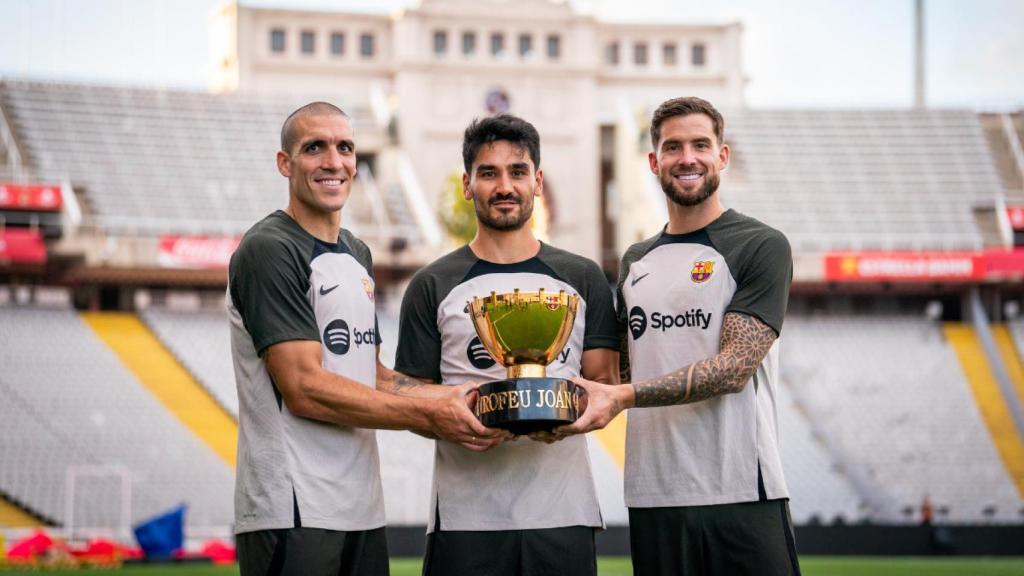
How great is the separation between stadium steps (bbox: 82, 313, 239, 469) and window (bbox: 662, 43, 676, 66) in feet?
70.6

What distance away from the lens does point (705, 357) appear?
5.57 metres

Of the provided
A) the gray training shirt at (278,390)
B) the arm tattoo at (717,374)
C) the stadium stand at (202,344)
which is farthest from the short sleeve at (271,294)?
the stadium stand at (202,344)

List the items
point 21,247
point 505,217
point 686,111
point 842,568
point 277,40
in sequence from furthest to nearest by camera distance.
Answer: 1. point 277,40
2. point 21,247
3. point 842,568
4. point 686,111
5. point 505,217

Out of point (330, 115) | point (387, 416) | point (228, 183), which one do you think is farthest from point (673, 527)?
point (228, 183)

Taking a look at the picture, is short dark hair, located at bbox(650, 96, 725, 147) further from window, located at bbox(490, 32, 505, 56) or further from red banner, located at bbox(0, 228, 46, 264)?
window, located at bbox(490, 32, 505, 56)

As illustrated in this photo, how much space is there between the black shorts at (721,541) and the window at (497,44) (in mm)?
38171

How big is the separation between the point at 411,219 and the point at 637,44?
12917mm

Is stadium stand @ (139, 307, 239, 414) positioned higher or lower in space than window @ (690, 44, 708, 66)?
lower

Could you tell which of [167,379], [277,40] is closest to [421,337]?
[167,379]

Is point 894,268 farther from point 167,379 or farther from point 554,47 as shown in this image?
point 167,379

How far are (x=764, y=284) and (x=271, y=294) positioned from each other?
6.05ft

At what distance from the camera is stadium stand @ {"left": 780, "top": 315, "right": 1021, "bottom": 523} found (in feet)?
94.1

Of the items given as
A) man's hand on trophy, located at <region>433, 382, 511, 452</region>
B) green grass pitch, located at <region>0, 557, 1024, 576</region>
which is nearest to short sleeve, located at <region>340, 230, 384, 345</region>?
man's hand on trophy, located at <region>433, 382, 511, 452</region>

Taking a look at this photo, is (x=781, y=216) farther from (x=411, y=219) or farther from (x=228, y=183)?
(x=228, y=183)
